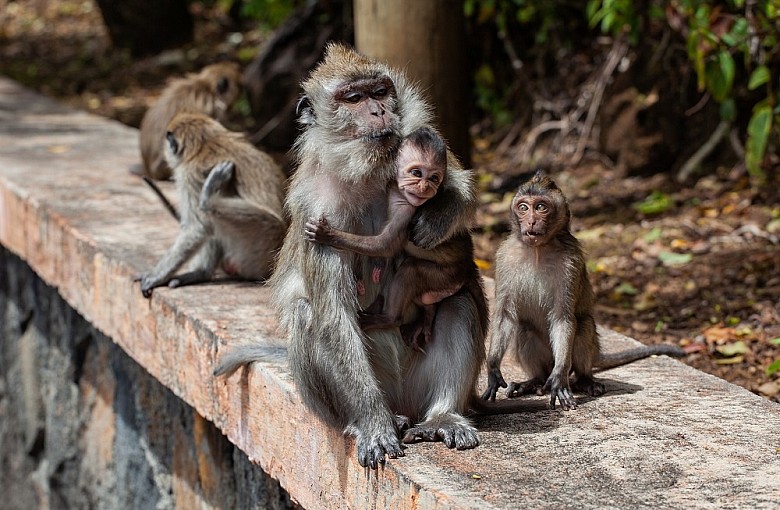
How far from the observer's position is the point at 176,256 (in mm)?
5113

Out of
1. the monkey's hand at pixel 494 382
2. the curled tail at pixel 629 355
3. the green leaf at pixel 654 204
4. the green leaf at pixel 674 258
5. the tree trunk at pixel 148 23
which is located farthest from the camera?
the tree trunk at pixel 148 23

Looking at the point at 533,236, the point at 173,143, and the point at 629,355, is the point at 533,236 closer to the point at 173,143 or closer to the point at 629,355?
the point at 629,355

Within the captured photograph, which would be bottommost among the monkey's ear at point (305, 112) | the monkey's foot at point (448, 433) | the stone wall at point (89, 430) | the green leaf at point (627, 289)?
the stone wall at point (89, 430)

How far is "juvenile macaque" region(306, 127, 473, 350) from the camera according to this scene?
3211mm

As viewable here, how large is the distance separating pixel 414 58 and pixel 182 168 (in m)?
1.24

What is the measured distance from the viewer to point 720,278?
5.98 m

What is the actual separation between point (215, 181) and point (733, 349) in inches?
96.3

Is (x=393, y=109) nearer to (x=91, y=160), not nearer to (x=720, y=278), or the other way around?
(x=720, y=278)

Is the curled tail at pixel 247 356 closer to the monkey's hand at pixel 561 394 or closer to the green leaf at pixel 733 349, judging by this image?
the monkey's hand at pixel 561 394

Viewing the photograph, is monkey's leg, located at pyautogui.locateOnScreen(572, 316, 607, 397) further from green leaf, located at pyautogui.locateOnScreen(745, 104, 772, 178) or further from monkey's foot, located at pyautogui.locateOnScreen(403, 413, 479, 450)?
green leaf, located at pyautogui.locateOnScreen(745, 104, 772, 178)

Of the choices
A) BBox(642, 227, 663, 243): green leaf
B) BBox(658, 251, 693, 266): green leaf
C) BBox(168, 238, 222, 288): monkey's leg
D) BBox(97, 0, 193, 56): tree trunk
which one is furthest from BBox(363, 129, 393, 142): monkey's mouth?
BBox(97, 0, 193, 56): tree trunk

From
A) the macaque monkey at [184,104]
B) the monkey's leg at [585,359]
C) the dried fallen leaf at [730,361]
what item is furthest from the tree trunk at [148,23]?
the monkey's leg at [585,359]

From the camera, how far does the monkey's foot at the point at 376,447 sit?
3.20 metres

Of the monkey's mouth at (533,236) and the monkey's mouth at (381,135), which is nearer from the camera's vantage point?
the monkey's mouth at (381,135)
